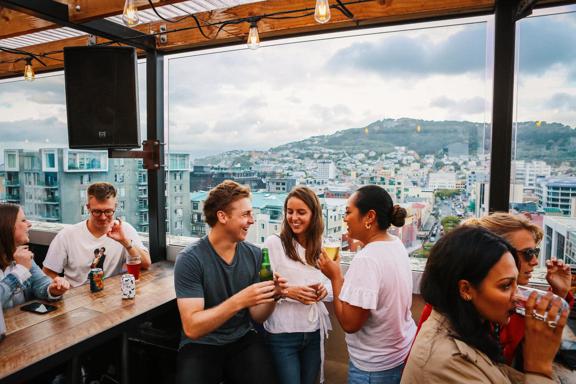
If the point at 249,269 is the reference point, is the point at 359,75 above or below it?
above

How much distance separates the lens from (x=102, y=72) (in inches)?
118

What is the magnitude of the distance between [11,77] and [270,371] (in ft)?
15.8

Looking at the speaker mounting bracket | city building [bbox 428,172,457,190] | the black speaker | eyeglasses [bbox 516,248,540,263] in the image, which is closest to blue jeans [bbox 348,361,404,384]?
eyeglasses [bbox 516,248,540,263]

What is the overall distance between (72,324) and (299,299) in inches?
46.9

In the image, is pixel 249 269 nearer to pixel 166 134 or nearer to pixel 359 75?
pixel 359 75

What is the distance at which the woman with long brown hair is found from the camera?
2.08 metres

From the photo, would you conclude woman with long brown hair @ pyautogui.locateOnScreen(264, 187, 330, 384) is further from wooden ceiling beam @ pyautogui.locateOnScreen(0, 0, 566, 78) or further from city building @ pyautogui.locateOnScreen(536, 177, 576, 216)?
city building @ pyautogui.locateOnScreen(536, 177, 576, 216)

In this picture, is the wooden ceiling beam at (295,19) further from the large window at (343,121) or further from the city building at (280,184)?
the city building at (280,184)

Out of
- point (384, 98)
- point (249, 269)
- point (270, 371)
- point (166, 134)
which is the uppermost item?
point (384, 98)

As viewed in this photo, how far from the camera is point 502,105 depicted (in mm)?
2494

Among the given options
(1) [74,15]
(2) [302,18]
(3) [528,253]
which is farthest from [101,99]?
(3) [528,253]

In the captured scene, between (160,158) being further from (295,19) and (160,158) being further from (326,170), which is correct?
(295,19)

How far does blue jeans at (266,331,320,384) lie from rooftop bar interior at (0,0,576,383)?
2.47 feet

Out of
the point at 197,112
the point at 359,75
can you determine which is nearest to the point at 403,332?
the point at 359,75
